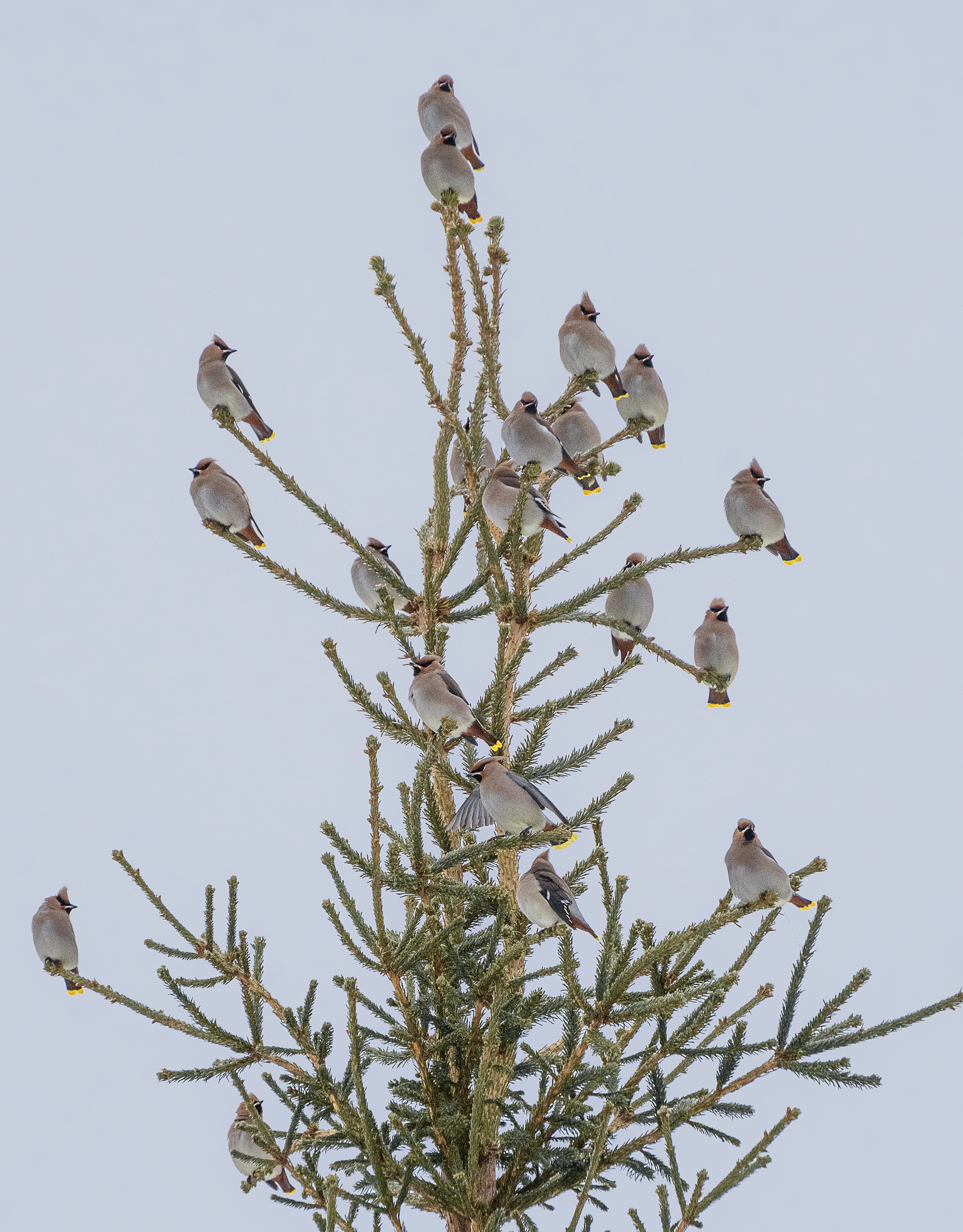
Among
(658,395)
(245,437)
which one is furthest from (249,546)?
(658,395)

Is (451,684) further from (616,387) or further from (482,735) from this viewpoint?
(616,387)

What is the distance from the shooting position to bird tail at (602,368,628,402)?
539 centimetres

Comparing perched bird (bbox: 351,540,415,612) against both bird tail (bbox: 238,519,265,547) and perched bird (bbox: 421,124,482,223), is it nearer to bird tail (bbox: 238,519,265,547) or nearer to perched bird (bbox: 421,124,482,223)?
bird tail (bbox: 238,519,265,547)

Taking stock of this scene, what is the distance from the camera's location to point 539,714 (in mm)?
4289

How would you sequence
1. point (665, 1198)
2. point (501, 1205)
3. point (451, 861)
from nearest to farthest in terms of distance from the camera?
1. point (665, 1198)
2. point (451, 861)
3. point (501, 1205)

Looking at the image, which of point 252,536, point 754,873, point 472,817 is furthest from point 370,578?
point 754,873

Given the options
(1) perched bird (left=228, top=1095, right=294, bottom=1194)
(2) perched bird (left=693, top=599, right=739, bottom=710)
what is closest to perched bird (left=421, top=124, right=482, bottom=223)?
(2) perched bird (left=693, top=599, right=739, bottom=710)

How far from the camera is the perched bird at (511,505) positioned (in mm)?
4441

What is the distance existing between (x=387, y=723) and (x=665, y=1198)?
1.50 meters

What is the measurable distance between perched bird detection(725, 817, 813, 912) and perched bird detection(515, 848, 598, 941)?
1.81 feet

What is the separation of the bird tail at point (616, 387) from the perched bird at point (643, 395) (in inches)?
1.4

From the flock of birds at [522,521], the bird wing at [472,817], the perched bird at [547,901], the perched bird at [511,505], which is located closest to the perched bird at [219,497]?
the flock of birds at [522,521]

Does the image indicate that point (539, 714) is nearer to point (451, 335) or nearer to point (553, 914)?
point (553, 914)

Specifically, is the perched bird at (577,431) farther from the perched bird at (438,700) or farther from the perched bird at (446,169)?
the perched bird at (438,700)
